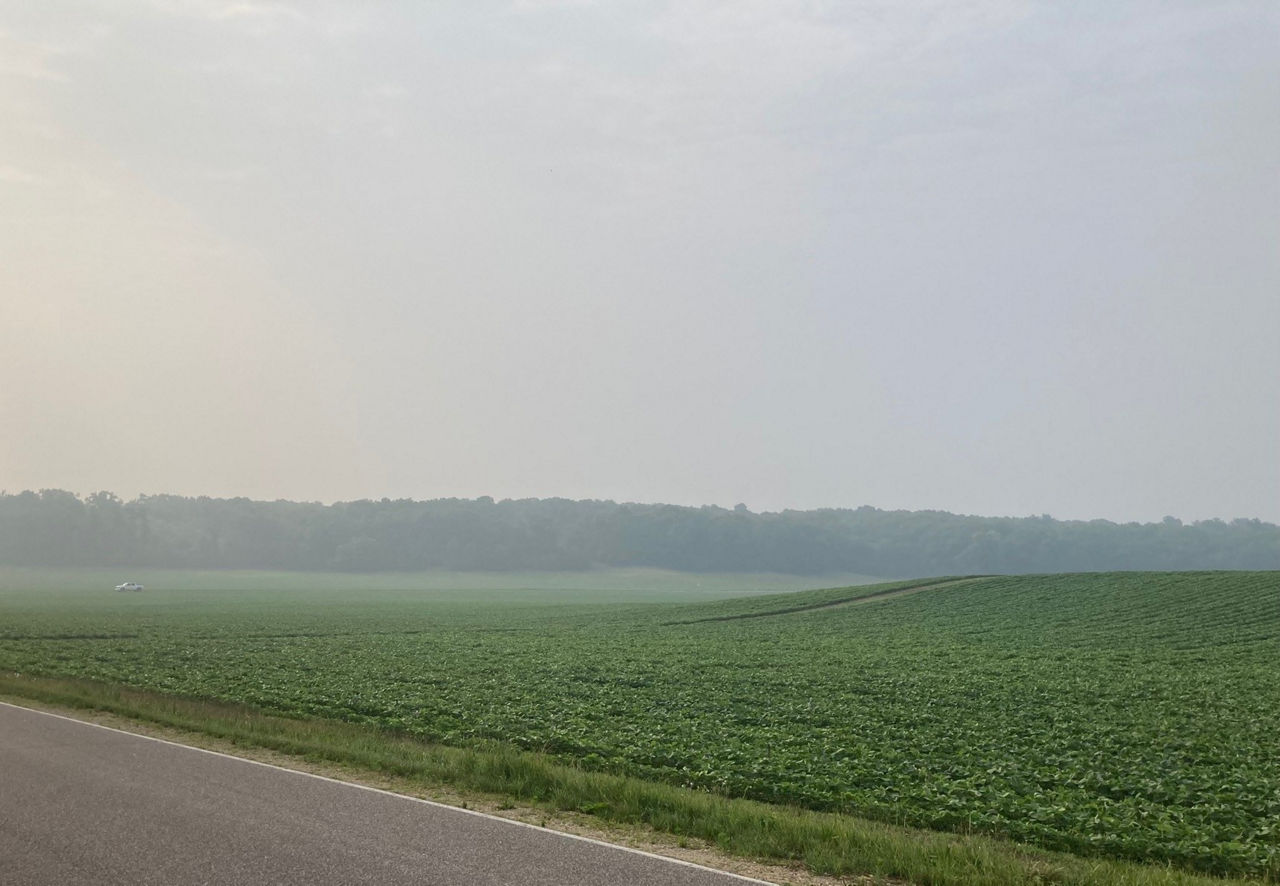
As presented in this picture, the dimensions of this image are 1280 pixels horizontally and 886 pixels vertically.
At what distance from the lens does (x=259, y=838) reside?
1166 centimetres

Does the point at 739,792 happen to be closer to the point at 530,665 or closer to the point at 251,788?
the point at 251,788

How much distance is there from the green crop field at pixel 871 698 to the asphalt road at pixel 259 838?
5.09m

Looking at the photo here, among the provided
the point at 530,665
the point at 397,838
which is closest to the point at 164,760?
the point at 397,838

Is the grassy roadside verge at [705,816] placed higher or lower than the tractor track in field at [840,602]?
higher

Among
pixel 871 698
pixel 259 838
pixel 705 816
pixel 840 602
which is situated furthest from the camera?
pixel 840 602

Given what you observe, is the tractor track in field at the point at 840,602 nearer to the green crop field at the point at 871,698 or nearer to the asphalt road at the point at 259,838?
the green crop field at the point at 871,698

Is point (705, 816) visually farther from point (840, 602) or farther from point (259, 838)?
point (840, 602)

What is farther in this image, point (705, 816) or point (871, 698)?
point (871, 698)

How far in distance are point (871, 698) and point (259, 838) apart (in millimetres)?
20060

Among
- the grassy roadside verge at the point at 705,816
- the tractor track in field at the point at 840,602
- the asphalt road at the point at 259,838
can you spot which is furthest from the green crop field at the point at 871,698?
the tractor track in field at the point at 840,602

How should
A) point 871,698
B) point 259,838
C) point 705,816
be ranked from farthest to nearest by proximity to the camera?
point 871,698 < point 705,816 < point 259,838

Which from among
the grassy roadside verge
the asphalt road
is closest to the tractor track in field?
the grassy roadside verge

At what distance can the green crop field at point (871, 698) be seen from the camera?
1527cm

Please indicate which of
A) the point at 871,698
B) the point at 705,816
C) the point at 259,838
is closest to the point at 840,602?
the point at 871,698
